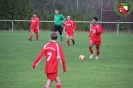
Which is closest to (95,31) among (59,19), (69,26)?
(69,26)

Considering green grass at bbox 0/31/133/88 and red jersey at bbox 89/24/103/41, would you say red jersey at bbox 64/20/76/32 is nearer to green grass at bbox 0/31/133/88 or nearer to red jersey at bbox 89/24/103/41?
green grass at bbox 0/31/133/88

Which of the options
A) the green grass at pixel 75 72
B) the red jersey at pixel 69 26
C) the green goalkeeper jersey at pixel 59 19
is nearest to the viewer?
the green grass at pixel 75 72

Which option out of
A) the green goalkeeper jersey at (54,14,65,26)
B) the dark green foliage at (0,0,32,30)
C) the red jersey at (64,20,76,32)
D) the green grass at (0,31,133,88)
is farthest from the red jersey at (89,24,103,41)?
the dark green foliage at (0,0,32,30)

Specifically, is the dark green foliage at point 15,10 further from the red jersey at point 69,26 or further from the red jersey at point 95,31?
the red jersey at point 95,31

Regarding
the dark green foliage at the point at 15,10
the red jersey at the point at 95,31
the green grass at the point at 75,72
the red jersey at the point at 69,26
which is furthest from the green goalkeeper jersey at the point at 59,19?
the dark green foliage at the point at 15,10

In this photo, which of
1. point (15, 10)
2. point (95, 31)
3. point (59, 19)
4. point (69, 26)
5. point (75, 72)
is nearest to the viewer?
point (75, 72)

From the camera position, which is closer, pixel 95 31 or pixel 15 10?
pixel 95 31

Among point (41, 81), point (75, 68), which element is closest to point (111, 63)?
point (75, 68)

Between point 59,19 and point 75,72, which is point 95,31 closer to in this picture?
point 75,72

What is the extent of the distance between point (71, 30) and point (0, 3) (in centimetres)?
1940

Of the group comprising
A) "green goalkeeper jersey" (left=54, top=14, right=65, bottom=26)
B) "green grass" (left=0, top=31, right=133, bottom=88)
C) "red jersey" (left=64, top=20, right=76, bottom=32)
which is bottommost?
"green grass" (left=0, top=31, right=133, bottom=88)

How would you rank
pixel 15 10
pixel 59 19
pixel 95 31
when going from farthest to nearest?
pixel 15 10 < pixel 59 19 < pixel 95 31

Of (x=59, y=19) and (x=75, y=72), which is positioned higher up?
(x=59, y=19)

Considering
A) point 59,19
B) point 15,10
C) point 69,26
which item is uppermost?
point 15,10
